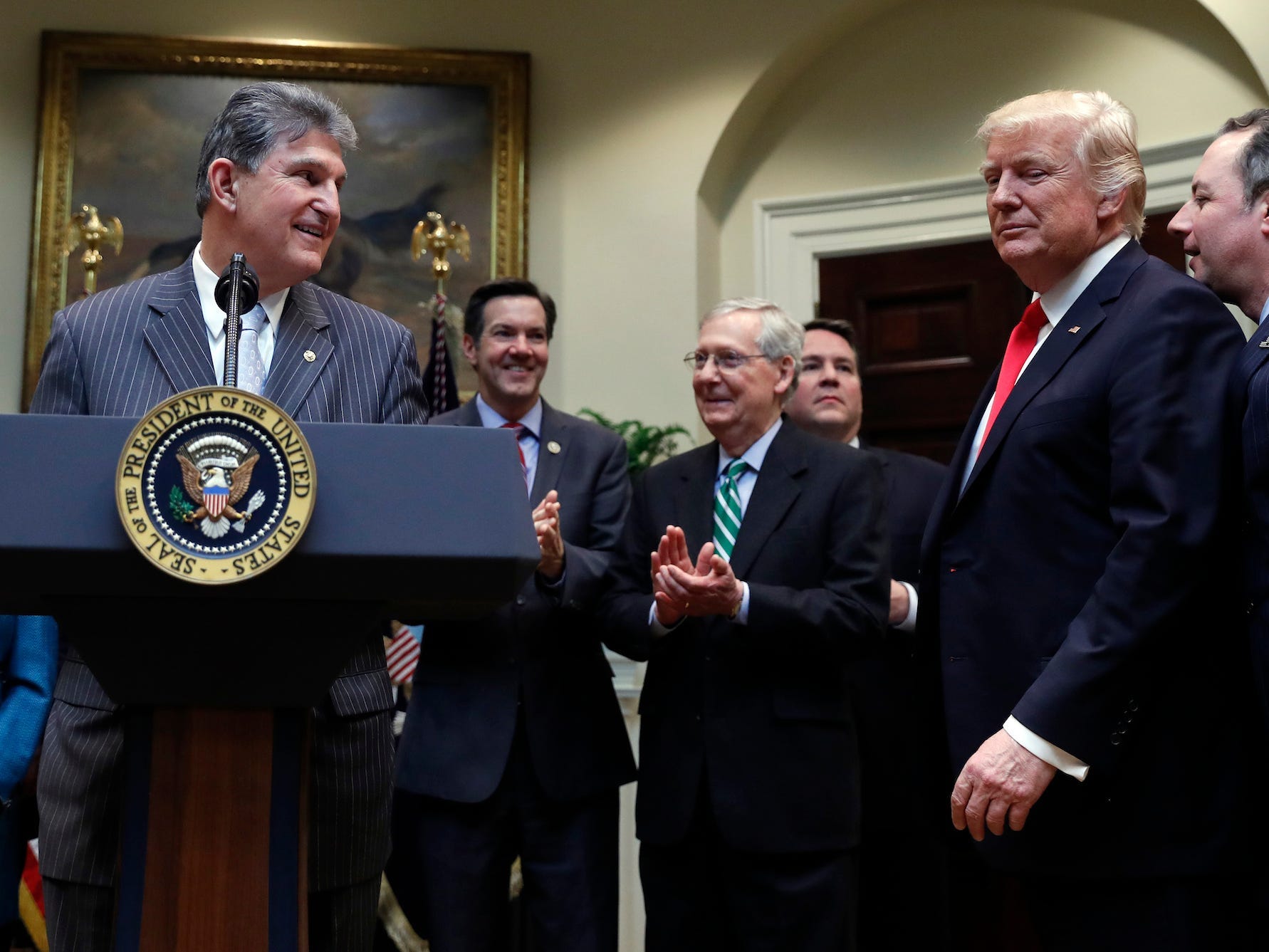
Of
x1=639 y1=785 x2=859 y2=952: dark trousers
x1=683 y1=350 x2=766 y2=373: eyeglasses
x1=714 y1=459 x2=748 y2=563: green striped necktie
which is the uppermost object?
x1=683 y1=350 x2=766 y2=373: eyeglasses

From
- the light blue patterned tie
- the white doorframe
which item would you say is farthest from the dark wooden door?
the light blue patterned tie

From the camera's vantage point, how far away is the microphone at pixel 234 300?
151 centimetres

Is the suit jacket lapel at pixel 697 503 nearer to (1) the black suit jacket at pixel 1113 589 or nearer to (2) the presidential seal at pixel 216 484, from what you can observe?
(1) the black suit jacket at pixel 1113 589

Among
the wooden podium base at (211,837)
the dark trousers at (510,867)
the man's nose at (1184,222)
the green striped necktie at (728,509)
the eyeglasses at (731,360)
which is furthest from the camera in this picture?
the eyeglasses at (731,360)

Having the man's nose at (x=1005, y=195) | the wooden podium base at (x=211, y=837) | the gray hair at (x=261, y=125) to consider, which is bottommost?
the wooden podium base at (x=211, y=837)

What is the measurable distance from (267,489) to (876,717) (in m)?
2.30

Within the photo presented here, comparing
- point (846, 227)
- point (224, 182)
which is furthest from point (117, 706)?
point (846, 227)

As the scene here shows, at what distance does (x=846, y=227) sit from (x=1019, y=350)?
3.52m

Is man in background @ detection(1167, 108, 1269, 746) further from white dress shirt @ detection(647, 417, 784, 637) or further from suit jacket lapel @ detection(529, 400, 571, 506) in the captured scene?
suit jacket lapel @ detection(529, 400, 571, 506)

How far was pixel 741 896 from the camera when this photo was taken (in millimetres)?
2713

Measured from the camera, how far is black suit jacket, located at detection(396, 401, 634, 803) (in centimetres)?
280

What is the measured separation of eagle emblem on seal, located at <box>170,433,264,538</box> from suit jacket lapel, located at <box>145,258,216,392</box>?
1.78 ft

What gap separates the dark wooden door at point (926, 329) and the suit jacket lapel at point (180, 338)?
3864mm

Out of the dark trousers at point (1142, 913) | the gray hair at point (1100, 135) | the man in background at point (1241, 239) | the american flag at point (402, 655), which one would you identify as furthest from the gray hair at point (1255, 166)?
the american flag at point (402, 655)
